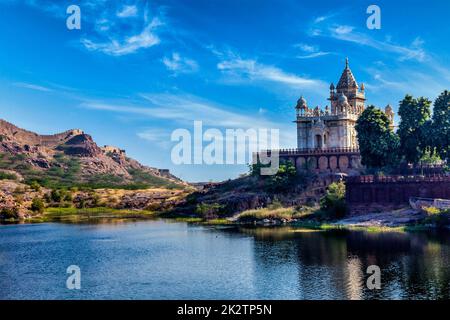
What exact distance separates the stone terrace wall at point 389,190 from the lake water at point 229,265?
742 inches

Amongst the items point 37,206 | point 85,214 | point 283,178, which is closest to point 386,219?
point 283,178

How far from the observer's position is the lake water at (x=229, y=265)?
5503 cm

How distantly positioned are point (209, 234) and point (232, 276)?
1467 inches

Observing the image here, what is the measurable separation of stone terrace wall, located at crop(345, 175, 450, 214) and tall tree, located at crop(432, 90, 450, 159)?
6.16 m

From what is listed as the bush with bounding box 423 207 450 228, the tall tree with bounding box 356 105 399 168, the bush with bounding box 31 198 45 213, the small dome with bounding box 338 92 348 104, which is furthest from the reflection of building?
the bush with bounding box 31 198 45 213

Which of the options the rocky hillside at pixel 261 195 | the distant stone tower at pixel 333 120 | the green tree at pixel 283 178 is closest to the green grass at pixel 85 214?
the rocky hillside at pixel 261 195

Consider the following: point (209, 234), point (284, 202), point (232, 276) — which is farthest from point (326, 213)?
point (232, 276)

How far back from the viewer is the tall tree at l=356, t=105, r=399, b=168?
4373 inches

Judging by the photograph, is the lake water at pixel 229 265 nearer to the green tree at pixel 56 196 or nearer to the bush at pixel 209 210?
the bush at pixel 209 210

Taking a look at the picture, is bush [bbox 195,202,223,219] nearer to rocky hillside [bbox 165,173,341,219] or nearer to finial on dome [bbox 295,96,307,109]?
rocky hillside [bbox 165,173,341,219]

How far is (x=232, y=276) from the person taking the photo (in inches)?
2461

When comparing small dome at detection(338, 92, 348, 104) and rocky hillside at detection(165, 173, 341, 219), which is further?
→ small dome at detection(338, 92, 348, 104)

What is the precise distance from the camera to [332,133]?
5482 inches
